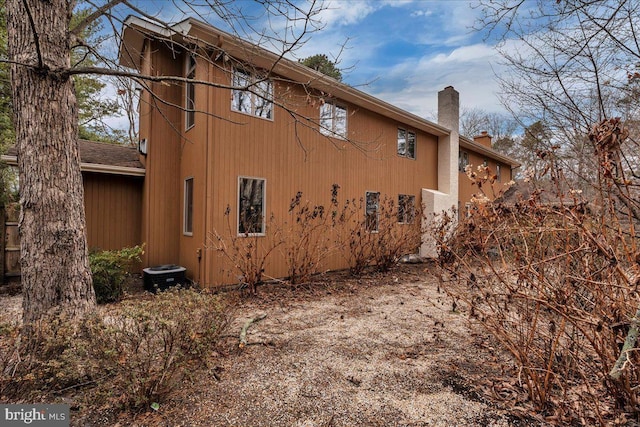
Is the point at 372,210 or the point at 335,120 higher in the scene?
the point at 335,120

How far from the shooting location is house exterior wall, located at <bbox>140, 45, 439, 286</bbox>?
6.23m

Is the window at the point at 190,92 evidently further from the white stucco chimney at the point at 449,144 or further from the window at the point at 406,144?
the white stucco chimney at the point at 449,144

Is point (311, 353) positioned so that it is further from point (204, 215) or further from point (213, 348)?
point (204, 215)

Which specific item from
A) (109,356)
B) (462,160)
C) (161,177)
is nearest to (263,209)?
(161,177)

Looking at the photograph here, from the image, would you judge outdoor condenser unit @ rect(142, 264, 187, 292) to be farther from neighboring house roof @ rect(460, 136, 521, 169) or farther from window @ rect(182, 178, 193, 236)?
neighboring house roof @ rect(460, 136, 521, 169)

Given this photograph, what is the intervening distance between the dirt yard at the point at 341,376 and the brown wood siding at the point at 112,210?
4.32m

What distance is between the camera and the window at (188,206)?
7016mm

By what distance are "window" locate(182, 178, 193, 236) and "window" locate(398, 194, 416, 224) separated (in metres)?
6.36

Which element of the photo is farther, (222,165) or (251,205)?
(251,205)

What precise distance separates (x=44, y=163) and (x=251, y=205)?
4.10 m

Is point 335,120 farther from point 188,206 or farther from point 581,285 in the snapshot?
point 581,285

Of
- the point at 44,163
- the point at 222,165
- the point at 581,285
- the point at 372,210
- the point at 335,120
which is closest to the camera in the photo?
the point at 581,285

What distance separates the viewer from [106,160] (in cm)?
728

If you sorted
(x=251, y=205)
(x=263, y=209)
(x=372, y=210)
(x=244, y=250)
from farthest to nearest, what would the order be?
1. (x=372, y=210)
2. (x=263, y=209)
3. (x=251, y=205)
4. (x=244, y=250)
